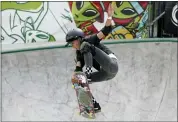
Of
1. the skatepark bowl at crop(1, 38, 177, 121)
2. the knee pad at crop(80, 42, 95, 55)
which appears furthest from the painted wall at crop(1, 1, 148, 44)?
the knee pad at crop(80, 42, 95, 55)

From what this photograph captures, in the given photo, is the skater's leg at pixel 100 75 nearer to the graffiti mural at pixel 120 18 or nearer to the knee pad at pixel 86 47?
the knee pad at pixel 86 47

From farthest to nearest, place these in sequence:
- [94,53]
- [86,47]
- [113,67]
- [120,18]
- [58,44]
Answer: [120,18], [58,44], [113,67], [94,53], [86,47]

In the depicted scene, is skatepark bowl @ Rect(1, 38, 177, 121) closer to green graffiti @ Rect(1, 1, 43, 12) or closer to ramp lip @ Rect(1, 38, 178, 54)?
ramp lip @ Rect(1, 38, 178, 54)

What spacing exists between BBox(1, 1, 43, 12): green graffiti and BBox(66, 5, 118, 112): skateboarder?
5.97 meters

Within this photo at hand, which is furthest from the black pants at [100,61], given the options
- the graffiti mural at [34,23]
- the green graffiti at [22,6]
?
the green graffiti at [22,6]

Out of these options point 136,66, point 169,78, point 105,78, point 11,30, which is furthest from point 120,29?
point 105,78

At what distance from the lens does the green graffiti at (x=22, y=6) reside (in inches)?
530

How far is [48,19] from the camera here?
1367 cm

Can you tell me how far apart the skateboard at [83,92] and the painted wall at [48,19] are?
232 inches

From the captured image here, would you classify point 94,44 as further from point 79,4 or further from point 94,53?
A: point 79,4

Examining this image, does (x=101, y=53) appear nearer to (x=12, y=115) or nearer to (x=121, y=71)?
(x=121, y=71)

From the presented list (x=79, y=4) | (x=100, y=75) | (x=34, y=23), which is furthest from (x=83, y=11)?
(x=100, y=75)

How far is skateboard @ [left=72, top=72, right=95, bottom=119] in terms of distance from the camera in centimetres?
766

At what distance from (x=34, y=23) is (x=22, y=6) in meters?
0.67
